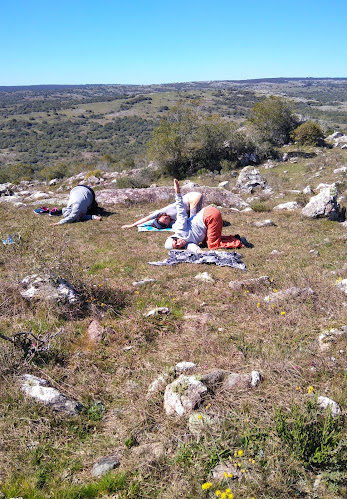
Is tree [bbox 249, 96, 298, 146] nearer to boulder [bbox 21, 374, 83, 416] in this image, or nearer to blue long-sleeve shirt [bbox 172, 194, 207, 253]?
blue long-sleeve shirt [bbox 172, 194, 207, 253]

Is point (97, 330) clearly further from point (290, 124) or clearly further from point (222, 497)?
point (290, 124)

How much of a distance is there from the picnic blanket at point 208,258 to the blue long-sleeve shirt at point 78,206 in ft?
13.3

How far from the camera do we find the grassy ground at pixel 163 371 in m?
2.29

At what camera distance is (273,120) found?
25.2 metres

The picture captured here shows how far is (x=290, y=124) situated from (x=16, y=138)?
60514 millimetres

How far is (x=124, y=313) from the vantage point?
4539 mm

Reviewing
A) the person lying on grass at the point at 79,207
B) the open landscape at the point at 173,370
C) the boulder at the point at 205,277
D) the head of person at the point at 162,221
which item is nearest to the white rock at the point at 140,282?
the open landscape at the point at 173,370

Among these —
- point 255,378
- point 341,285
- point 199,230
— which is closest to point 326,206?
point 199,230

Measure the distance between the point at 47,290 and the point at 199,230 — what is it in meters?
3.73

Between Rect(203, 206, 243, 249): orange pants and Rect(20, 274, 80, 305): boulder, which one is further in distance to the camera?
Rect(203, 206, 243, 249): orange pants

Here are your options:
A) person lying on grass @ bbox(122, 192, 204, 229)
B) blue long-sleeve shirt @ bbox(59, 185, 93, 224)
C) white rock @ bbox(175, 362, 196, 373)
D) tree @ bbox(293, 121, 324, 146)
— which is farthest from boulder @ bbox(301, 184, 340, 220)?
tree @ bbox(293, 121, 324, 146)

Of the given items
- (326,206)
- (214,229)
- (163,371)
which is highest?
(326,206)

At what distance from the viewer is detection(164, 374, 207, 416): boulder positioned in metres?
2.82

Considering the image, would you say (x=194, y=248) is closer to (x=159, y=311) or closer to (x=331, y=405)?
(x=159, y=311)
